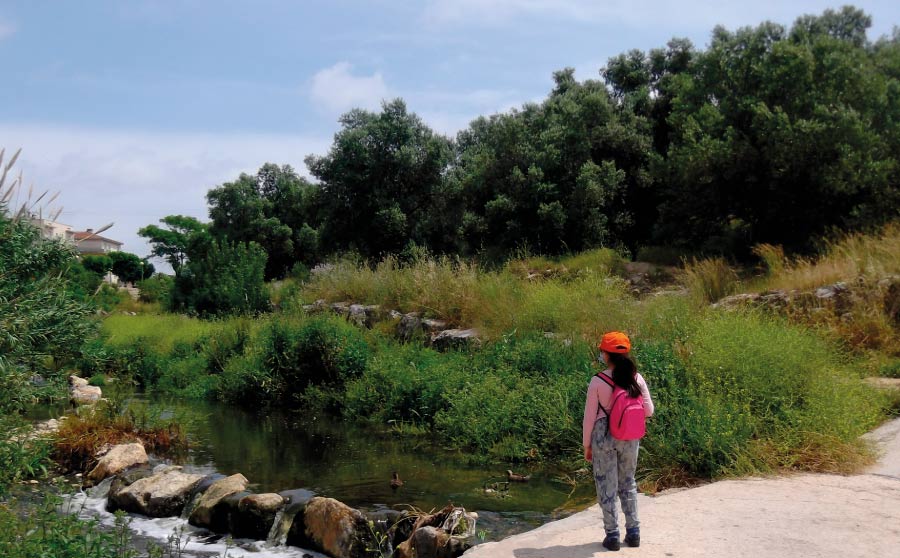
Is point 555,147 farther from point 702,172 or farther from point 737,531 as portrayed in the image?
point 737,531

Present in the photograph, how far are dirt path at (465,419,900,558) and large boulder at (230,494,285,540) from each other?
2813 mm

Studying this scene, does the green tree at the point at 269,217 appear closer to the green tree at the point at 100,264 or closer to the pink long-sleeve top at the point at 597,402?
the green tree at the point at 100,264

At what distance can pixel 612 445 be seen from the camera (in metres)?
5.79

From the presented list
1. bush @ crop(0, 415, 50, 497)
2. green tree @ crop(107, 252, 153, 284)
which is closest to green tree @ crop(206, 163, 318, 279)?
green tree @ crop(107, 252, 153, 284)

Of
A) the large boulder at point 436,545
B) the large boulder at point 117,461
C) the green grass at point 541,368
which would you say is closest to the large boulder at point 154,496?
the large boulder at point 117,461

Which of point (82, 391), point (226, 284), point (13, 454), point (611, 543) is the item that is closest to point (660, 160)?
point (226, 284)

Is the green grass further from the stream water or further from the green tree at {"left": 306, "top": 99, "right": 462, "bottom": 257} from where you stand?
the green tree at {"left": 306, "top": 99, "right": 462, "bottom": 257}

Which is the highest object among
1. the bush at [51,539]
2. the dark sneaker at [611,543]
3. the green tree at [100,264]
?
the green tree at [100,264]

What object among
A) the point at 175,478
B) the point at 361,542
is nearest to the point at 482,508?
the point at 361,542

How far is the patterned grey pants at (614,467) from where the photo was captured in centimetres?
570

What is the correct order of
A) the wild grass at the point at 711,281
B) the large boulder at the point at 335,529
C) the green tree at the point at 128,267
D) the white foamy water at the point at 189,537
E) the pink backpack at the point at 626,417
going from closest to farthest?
the pink backpack at the point at 626,417 < the large boulder at the point at 335,529 < the white foamy water at the point at 189,537 < the wild grass at the point at 711,281 < the green tree at the point at 128,267

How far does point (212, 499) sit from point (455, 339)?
760 centimetres

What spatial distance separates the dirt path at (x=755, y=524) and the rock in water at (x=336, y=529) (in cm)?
168

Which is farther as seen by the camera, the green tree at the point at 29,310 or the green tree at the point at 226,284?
the green tree at the point at 226,284
